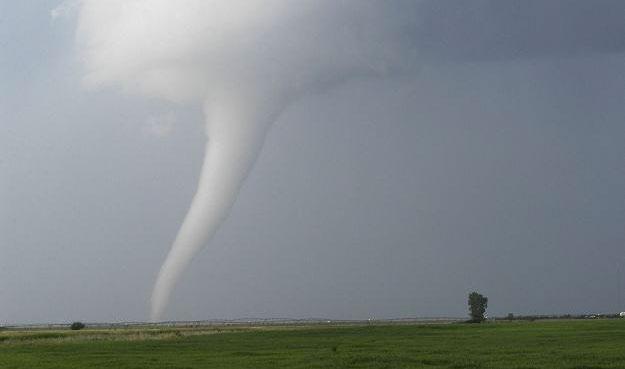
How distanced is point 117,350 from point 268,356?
15988 mm

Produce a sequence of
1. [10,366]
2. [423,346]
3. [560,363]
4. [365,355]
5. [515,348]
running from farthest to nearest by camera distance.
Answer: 1. [423,346]
2. [515,348]
3. [365,355]
4. [10,366]
5. [560,363]

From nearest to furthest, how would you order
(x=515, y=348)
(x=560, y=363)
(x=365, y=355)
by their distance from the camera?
(x=560, y=363), (x=365, y=355), (x=515, y=348)

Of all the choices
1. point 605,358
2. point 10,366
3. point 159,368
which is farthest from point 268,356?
point 605,358

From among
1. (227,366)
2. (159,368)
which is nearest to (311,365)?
(227,366)

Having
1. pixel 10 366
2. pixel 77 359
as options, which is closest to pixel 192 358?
pixel 77 359

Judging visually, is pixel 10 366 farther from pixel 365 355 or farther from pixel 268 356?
pixel 365 355

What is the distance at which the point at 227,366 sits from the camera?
4247 centimetres

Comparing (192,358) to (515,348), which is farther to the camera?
(515,348)

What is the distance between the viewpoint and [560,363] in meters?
41.0

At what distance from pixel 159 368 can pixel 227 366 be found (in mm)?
3919

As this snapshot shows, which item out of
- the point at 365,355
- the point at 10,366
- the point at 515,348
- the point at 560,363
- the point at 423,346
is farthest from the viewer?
the point at 423,346

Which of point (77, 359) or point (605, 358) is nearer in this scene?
point (605, 358)

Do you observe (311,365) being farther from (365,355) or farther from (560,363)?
(560,363)

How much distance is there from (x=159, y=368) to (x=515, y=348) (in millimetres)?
26660
